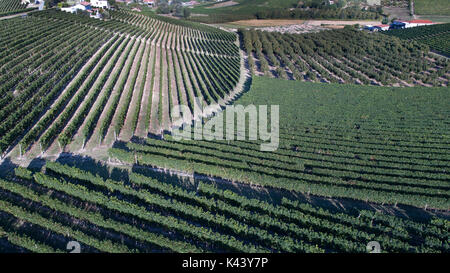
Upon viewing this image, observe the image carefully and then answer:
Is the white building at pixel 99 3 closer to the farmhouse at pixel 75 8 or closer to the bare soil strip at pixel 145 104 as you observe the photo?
the farmhouse at pixel 75 8

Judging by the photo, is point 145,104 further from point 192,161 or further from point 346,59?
point 346,59

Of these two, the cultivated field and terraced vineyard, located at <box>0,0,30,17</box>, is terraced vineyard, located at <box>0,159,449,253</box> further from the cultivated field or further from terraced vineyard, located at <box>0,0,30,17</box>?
the cultivated field

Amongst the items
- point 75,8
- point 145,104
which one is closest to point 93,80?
point 145,104

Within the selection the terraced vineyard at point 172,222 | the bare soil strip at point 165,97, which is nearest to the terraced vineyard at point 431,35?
the bare soil strip at point 165,97

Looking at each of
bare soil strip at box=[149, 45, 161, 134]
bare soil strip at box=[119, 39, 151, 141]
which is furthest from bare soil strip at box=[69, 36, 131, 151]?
bare soil strip at box=[149, 45, 161, 134]

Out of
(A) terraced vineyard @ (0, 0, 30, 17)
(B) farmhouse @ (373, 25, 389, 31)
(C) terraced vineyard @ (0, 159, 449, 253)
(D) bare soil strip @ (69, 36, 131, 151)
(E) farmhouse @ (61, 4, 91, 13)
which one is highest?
(A) terraced vineyard @ (0, 0, 30, 17)

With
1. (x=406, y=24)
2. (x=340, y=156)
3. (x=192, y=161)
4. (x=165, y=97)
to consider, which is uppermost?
(x=406, y=24)

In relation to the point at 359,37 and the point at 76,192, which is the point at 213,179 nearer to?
the point at 76,192
